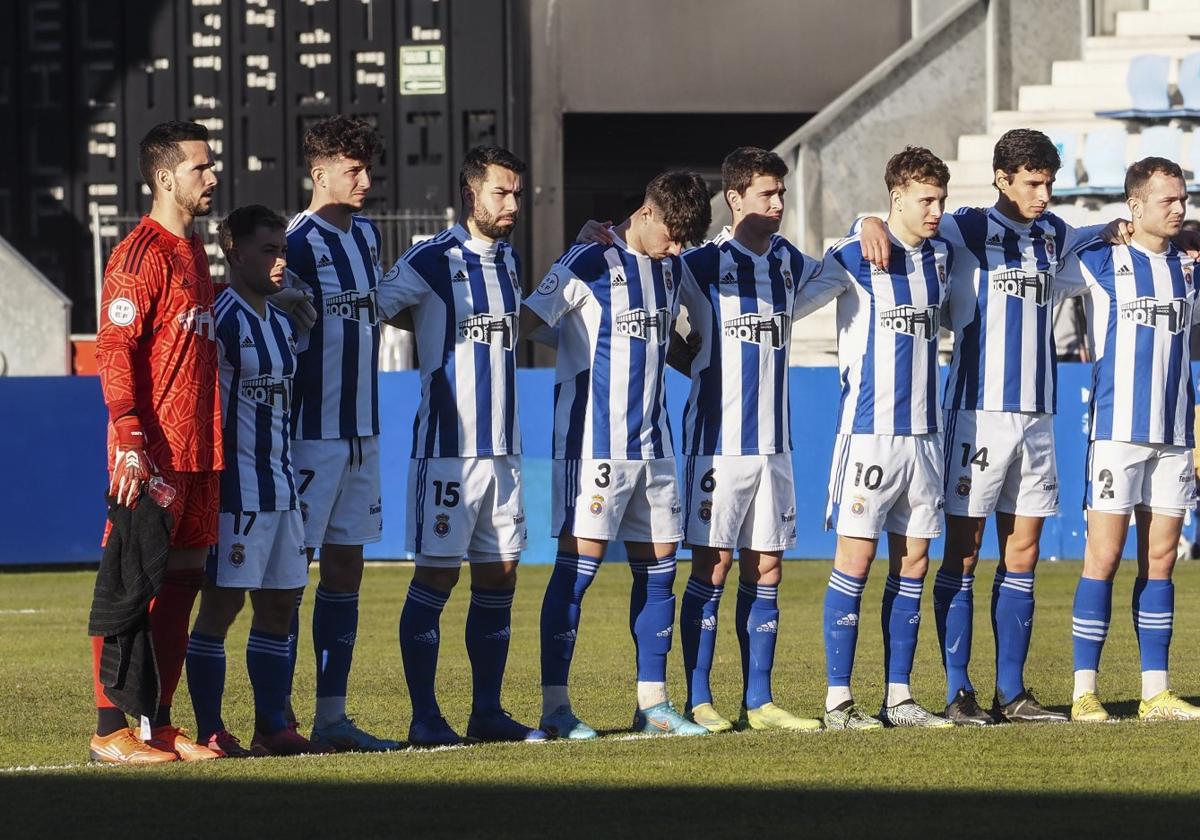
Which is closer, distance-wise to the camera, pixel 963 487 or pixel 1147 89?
pixel 963 487

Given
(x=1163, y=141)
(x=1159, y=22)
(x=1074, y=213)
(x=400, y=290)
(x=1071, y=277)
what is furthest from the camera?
(x=1159, y=22)

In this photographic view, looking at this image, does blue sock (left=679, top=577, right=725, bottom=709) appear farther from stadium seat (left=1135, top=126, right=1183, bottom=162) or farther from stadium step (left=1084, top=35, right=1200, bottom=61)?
stadium step (left=1084, top=35, right=1200, bottom=61)

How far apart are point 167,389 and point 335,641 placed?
3.75ft

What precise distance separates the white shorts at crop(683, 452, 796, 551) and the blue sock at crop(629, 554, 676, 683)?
18cm

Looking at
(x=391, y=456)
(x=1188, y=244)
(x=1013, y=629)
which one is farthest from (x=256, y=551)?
(x=391, y=456)

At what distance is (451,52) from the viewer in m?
22.8

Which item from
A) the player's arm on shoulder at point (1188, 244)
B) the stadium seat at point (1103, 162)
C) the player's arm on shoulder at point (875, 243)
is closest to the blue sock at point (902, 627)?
the player's arm on shoulder at point (875, 243)

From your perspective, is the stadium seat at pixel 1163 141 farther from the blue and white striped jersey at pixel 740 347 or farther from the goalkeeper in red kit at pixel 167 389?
the goalkeeper in red kit at pixel 167 389

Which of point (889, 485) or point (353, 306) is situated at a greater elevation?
point (353, 306)

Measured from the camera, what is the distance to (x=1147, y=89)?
2077 centimetres

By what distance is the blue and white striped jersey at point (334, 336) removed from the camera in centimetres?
696

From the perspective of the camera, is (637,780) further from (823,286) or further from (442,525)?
(823,286)

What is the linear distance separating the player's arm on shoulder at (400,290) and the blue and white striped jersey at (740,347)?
1014 millimetres

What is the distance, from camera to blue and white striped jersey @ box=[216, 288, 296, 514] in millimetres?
6629
